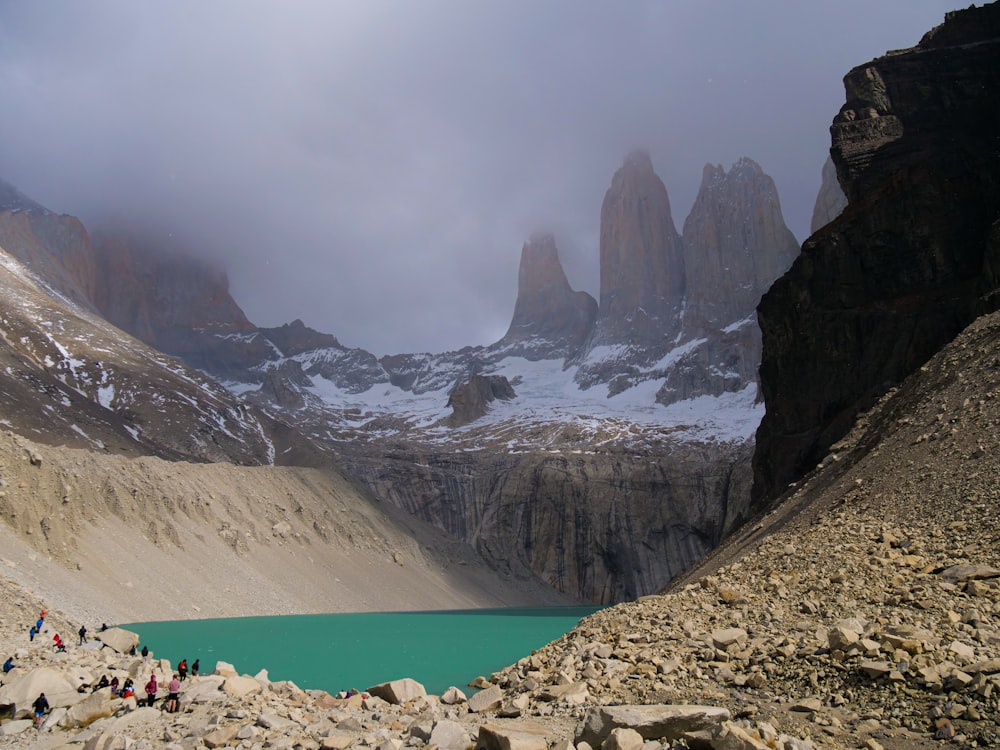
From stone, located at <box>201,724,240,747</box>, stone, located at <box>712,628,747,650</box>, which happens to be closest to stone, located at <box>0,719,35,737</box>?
stone, located at <box>201,724,240,747</box>

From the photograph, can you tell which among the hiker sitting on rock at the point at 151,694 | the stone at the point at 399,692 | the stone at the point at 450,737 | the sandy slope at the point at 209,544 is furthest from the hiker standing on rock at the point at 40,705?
the sandy slope at the point at 209,544

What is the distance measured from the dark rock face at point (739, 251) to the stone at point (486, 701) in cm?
17912

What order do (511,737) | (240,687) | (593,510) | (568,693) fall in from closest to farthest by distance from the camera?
(511,737) → (568,693) → (240,687) → (593,510)

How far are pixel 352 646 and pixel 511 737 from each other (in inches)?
1429

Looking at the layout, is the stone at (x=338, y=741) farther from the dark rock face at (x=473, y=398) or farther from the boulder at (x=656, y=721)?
the dark rock face at (x=473, y=398)

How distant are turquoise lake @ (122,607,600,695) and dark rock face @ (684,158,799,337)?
137 metres

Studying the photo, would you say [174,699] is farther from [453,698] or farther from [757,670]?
[757,670]

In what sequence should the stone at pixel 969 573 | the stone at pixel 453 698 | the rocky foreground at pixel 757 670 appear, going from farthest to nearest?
the stone at pixel 453 698 < the stone at pixel 969 573 < the rocky foreground at pixel 757 670

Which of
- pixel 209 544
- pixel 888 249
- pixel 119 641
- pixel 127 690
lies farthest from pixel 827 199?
pixel 127 690

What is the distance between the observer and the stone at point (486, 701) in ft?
52.3

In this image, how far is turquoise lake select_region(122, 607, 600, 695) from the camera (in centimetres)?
3250

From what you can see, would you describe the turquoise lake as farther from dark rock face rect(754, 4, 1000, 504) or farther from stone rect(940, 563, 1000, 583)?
dark rock face rect(754, 4, 1000, 504)

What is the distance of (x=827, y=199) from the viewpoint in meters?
157

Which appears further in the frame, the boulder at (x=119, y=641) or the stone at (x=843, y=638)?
the boulder at (x=119, y=641)
